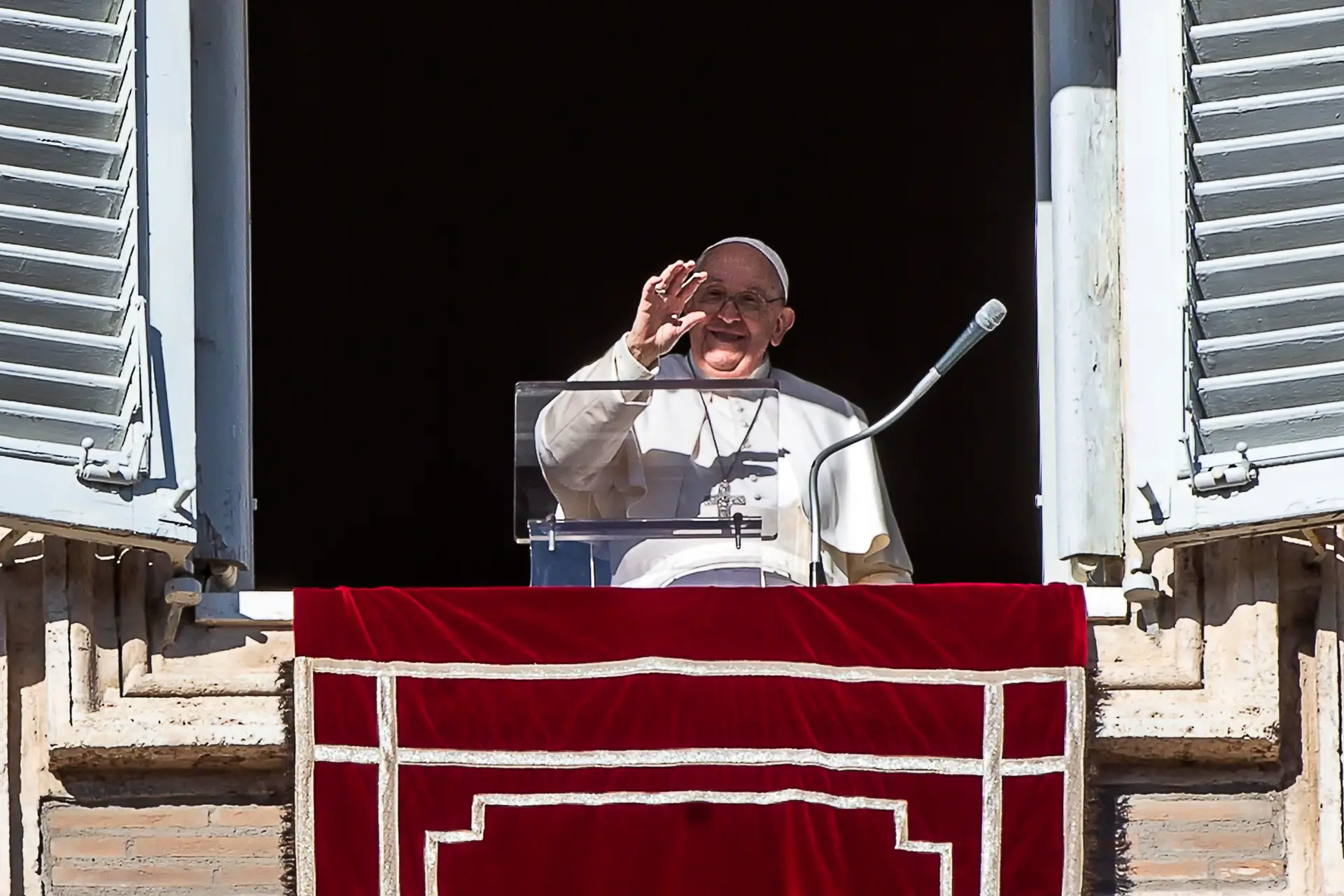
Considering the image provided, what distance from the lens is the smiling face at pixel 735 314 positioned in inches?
283

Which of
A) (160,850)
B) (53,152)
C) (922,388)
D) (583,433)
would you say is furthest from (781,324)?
(160,850)

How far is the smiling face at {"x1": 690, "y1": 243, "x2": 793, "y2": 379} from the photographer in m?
7.20

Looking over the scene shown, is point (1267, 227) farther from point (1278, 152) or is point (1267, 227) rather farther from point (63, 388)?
point (63, 388)

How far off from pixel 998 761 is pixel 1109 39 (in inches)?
55.7

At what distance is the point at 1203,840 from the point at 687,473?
1.12 m

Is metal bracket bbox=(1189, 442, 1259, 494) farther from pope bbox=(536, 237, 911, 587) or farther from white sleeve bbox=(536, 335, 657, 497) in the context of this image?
white sleeve bbox=(536, 335, 657, 497)

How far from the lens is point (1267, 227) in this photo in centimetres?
612

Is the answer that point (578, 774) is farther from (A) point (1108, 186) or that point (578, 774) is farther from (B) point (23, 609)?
(A) point (1108, 186)

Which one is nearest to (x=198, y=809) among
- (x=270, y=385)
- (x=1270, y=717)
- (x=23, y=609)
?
(x=23, y=609)

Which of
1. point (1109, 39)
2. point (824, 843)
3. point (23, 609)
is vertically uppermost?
point (1109, 39)

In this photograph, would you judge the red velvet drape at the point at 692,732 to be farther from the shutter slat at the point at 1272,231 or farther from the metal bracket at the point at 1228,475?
the shutter slat at the point at 1272,231

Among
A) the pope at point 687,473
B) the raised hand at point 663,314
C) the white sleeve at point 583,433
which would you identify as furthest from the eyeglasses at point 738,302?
the white sleeve at point 583,433

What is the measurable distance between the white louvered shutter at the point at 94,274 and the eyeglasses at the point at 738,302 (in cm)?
138

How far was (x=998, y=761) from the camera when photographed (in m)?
5.99
